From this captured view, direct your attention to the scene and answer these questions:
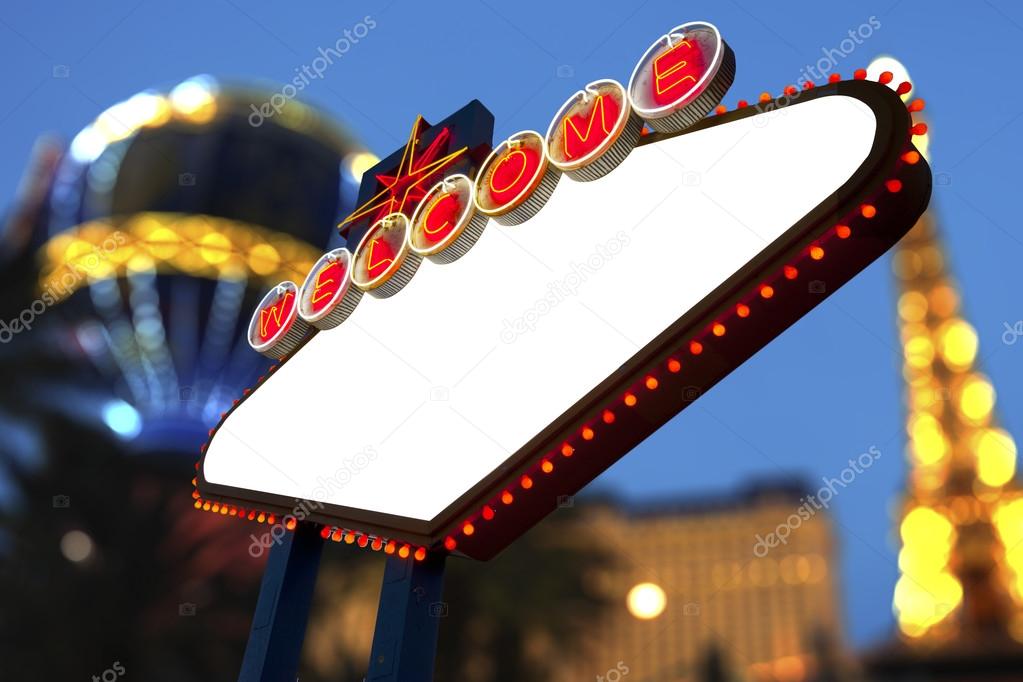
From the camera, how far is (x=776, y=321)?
6234mm

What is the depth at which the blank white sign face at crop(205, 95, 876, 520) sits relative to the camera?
6.30 meters

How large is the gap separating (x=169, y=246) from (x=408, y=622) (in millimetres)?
32237

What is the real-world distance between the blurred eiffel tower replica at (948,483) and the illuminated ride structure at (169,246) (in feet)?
142

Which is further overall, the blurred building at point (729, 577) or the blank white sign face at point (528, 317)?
the blurred building at point (729, 577)

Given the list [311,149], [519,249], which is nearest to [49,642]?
[311,149]

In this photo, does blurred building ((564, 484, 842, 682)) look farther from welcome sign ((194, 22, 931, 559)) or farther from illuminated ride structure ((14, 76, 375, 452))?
welcome sign ((194, 22, 931, 559))

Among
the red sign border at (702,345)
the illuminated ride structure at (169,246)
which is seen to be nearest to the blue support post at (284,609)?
the red sign border at (702,345)

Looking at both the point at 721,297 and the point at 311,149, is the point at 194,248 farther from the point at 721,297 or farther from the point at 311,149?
the point at 721,297

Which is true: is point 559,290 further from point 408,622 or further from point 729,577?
point 729,577

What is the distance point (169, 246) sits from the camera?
37.1 m

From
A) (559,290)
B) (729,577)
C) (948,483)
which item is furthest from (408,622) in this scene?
(729,577)

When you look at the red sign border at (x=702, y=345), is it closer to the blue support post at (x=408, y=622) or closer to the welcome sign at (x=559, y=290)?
the welcome sign at (x=559, y=290)

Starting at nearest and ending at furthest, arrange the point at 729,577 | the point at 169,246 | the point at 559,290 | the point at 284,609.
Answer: the point at 559,290, the point at 284,609, the point at 169,246, the point at 729,577

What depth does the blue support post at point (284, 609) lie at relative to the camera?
8.55 m
